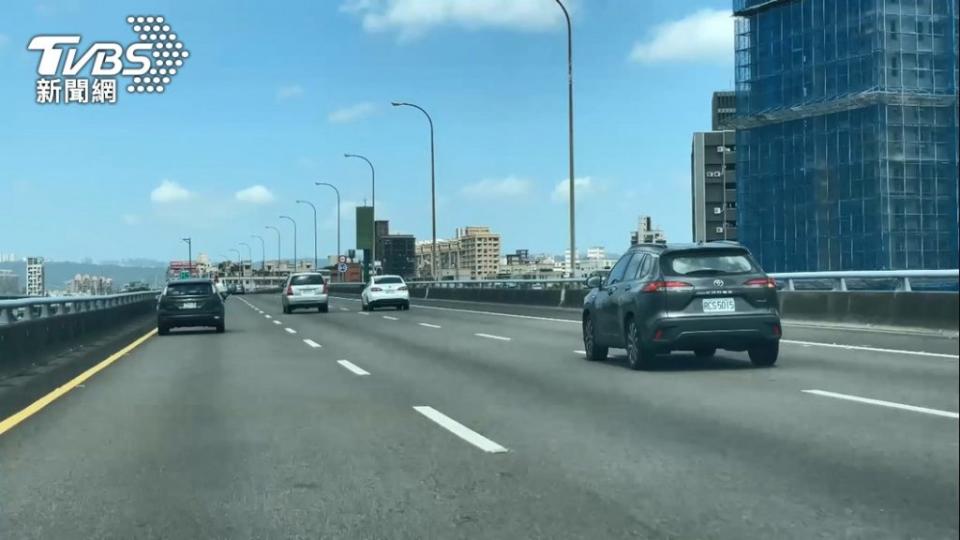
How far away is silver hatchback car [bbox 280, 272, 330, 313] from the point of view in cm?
4081

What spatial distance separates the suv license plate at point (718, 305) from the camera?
467 inches

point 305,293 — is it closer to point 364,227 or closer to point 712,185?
point 364,227

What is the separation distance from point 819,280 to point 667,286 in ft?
41.0

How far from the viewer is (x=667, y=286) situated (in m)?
12.2

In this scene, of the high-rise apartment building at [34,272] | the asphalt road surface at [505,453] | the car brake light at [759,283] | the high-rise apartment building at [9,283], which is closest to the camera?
the asphalt road surface at [505,453]

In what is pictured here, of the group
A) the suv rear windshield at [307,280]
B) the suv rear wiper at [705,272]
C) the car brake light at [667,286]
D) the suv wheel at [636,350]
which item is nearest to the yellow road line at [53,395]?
the suv wheel at [636,350]

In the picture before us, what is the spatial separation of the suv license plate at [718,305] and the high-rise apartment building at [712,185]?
12450 centimetres

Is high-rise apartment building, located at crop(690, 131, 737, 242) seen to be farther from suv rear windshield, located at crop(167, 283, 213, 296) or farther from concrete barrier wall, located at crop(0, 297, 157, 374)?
concrete barrier wall, located at crop(0, 297, 157, 374)

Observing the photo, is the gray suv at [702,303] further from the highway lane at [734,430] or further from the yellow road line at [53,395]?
the yellow road line at [53,395]

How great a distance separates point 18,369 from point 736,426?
1134 centimetres

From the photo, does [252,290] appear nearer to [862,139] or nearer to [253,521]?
[862,139]

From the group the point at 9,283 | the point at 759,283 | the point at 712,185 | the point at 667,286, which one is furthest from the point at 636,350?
the point at 712,185

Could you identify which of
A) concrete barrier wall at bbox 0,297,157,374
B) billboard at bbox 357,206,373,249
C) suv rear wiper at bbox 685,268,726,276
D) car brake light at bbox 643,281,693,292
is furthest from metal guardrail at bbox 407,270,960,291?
billboard at bbox 357,206,373,249

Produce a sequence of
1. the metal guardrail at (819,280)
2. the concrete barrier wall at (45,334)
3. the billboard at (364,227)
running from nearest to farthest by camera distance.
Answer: the concrete barrier wall at (45,334)
the metal guardrail at (819,280)
the billboard at (364,227)
